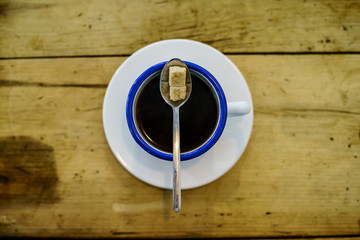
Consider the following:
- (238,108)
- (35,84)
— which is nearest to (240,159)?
(238,108)

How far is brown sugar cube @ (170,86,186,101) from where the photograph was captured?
54 cm

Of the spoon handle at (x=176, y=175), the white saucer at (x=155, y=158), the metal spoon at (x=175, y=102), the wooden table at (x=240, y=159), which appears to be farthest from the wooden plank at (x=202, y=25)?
the spoon handle at (x=176, y=175)

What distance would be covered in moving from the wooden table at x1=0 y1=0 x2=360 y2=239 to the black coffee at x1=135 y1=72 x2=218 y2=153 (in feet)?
0.63

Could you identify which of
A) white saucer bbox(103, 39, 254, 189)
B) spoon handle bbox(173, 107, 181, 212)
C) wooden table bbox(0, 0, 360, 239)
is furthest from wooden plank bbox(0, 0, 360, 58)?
spoon handle bbox(173, 107, 181, 212)

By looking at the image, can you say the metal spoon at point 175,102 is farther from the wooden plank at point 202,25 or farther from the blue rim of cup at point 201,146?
the wooden plank at point 202,25

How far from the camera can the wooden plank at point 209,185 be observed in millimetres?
733

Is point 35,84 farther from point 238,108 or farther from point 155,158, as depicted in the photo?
point 238,108

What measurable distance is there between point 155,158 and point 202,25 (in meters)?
0.40

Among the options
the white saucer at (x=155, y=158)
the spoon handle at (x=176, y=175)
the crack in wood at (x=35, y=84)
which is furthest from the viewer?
the crack in wood at (x=35, y=84)

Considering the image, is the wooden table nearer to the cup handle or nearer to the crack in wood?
the crack in wood

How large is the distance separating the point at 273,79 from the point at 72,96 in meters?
0.58

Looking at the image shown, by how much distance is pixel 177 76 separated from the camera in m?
0.53

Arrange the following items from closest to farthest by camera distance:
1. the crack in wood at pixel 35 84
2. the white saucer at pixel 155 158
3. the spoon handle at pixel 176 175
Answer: the spoon handle at pixel 176 175, the white saucer at pixel 155 158, the crack in wood at pixel 35 84

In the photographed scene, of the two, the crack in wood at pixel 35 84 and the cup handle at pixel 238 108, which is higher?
the crack in wood at pixel 35 84
